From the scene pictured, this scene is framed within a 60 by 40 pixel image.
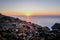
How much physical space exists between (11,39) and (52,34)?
154 inches

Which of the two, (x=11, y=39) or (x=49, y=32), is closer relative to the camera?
(x=11, y=39)

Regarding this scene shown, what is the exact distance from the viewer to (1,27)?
46.2 ft

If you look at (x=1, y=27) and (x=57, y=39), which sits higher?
(x=1, y=27)

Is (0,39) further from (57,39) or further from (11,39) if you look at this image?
(57,39)

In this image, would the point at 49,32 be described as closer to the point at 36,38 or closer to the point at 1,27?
the point at 36,38

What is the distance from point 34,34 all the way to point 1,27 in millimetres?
3459

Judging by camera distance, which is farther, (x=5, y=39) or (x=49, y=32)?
(x=49, y=32)

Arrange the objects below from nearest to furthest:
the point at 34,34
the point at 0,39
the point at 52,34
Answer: the point at 0,39 < the point at 52,34 < the point at 34,34

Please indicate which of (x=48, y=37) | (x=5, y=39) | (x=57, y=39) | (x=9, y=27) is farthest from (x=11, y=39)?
(x=57, y=39)

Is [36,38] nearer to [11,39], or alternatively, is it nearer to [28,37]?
[28,37]

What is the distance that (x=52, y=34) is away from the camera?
13.6 m

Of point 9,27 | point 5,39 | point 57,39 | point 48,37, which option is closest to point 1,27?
point 9,27

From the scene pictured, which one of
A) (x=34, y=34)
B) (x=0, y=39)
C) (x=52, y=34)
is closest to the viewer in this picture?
(x=0, y=39)

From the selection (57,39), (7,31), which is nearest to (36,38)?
(57,39)
